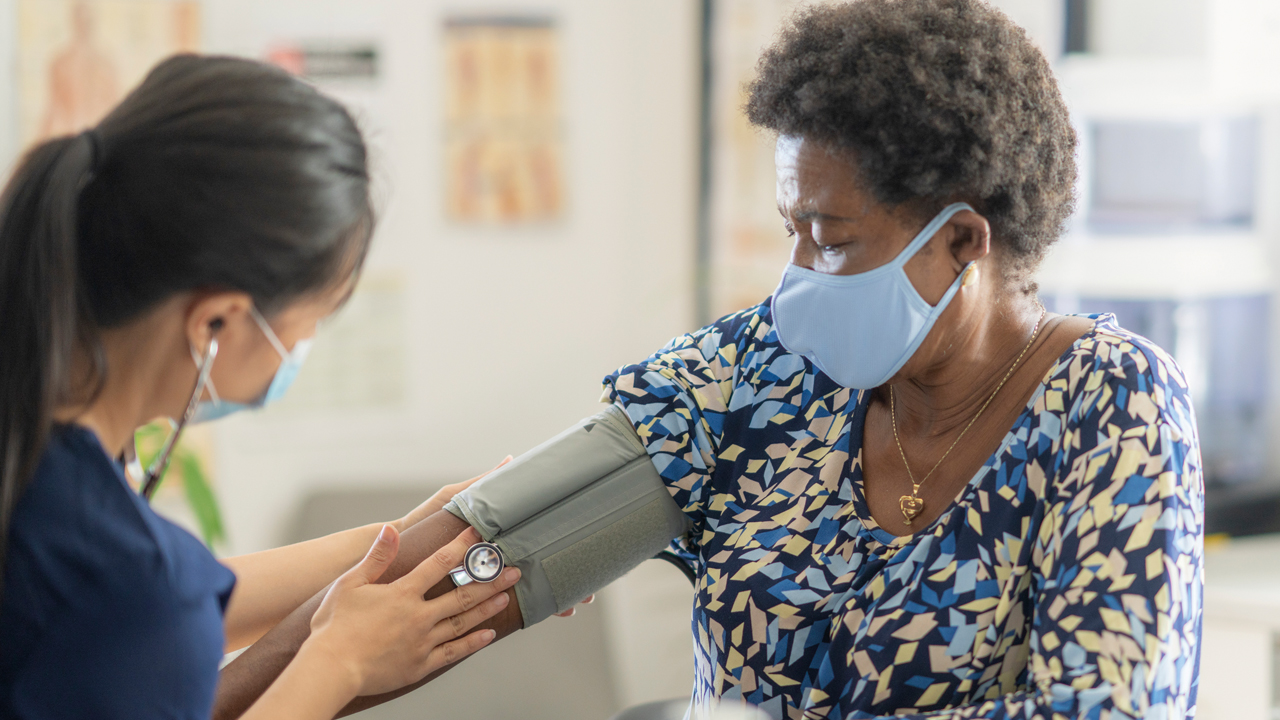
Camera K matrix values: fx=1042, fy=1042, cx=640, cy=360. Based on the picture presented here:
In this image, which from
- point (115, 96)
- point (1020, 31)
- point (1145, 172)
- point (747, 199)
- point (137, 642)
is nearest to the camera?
point (137, 642)

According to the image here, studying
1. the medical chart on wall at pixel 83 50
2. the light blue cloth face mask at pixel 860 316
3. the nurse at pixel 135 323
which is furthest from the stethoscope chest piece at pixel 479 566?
the medical chart on wall at pixel 83 50

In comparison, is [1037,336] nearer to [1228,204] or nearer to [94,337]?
[94,337]

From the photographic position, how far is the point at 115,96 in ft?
7.34

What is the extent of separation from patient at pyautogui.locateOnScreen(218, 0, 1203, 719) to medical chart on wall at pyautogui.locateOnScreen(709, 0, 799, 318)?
1.18 metres

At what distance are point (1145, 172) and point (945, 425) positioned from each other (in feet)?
3.79

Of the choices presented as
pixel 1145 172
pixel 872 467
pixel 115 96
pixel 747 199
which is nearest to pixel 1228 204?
pixel 1145 172

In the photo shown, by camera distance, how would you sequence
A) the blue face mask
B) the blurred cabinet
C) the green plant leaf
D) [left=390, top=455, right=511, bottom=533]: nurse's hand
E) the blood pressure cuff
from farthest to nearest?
the green plant leaf
the blurred cabinet
[left=390, top=455, right=511, bottom=533]: nurse's hand
the blood pressure cuff
the blue face mask

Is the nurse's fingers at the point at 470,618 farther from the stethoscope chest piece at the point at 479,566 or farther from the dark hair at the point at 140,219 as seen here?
the dark hair at the point at 140,219

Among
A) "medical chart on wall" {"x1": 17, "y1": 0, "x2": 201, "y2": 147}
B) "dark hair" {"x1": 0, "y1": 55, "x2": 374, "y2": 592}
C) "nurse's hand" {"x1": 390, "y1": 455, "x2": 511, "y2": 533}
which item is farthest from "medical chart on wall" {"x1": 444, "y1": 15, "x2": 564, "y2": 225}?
"dark hair" {"x1": 0, "y1": 55, "x2": 374, "y2": 592}

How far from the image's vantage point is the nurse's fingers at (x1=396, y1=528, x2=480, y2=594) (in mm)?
1161

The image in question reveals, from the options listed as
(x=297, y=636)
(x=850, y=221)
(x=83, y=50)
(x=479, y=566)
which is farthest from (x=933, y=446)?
(x=83, y=50)

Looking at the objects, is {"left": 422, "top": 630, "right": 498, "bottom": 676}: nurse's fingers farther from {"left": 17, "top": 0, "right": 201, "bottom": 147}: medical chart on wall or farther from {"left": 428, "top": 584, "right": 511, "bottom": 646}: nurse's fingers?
{"left": 17, "top": 0, "right": 201, "bottom": 147}: medical chart on wall

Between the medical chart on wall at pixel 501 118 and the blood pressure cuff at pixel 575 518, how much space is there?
1.27 m

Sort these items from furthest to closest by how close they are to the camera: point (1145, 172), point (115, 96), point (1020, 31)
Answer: point (115, 96) < point (1145, 172) < point (1020, 31)
